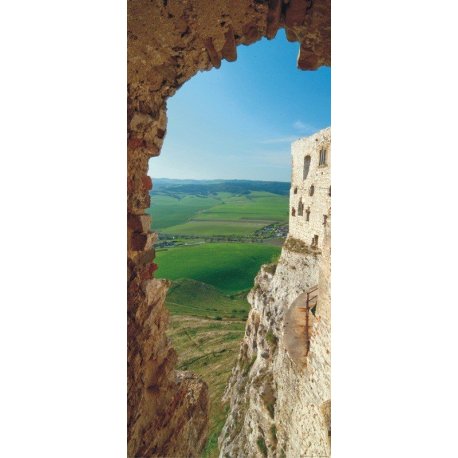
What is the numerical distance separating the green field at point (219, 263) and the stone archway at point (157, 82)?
88.4 ft

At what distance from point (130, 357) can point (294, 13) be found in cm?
329

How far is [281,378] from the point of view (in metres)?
9.89

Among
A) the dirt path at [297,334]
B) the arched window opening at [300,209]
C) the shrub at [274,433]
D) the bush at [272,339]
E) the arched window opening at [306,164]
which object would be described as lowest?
the shrub at [274,433]

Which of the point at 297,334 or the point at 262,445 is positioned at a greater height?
the point at 297,334

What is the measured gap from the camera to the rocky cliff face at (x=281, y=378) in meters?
4.93

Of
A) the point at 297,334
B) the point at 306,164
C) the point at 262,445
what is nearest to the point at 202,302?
the point at 306,164

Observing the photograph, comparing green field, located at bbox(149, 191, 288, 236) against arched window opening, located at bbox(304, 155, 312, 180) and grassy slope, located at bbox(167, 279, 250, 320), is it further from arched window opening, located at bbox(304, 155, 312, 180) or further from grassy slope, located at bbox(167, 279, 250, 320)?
arched window opening, located at bbox(304, 155, 312, 180)

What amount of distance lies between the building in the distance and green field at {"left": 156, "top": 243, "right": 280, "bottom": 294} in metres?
12.0

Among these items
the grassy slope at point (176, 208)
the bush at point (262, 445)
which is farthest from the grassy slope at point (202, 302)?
the grassy slope at point (176, 208)

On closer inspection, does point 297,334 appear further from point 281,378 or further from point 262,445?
point 262,445

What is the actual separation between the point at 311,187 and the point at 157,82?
15201mm

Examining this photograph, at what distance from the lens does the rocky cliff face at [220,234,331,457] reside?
493 centimetres

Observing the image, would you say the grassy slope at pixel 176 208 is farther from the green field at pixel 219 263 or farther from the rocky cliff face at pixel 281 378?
the rocky cliff face at pixel 281 378

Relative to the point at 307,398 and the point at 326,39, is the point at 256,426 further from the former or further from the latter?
the point at 326,39
